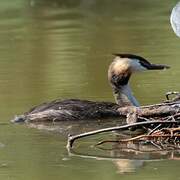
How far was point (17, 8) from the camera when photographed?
24344 millimetres

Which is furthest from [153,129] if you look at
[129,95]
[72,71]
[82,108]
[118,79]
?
[72,71]

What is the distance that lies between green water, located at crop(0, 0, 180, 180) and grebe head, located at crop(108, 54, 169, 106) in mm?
254

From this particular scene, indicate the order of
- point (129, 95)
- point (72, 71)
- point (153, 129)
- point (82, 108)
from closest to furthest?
point (153, 129)
point (82, 108)
point (129, 95)
point (72, 71)

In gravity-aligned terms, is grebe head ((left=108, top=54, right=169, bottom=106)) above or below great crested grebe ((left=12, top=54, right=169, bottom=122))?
above

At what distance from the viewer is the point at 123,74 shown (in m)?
10.4

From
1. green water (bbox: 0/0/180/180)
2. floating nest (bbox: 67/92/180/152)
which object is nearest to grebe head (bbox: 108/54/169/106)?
green water (bbox: 0/0/180/180)

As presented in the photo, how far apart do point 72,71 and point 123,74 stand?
2.33 metres

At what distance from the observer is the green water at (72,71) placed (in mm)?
7809

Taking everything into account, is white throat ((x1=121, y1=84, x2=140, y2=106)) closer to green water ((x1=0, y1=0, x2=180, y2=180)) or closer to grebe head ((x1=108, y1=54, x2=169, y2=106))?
grebe head ((x1=108, y1=54, x2=169, y2=106))

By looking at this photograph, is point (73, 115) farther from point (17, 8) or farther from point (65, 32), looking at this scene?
point (17, 8)

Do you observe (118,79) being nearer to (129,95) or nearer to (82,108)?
(129,95)

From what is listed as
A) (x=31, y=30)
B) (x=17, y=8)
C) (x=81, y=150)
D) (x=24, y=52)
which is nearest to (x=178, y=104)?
(x=81, y=150)

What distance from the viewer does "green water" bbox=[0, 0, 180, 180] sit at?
307 inches

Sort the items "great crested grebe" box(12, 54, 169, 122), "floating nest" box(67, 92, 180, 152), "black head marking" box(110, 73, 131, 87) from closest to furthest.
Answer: "floating nest" box(67, 92, 180, 152), "great crested grebe" box(12, 54, 169, 122), "black head marking" box(110, 73, 131, 87)
